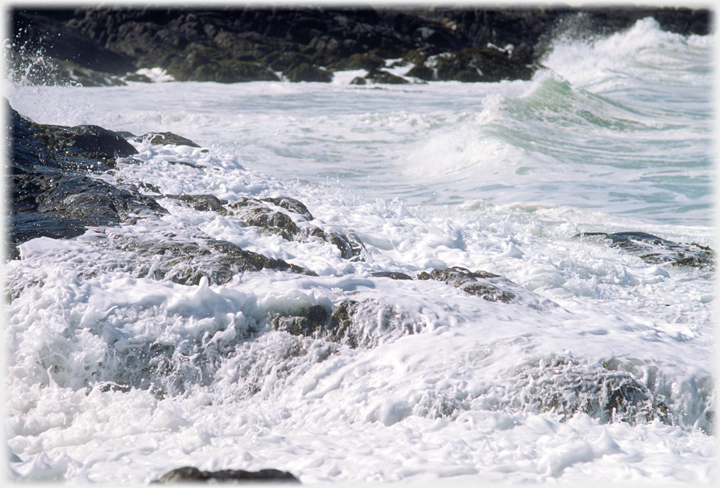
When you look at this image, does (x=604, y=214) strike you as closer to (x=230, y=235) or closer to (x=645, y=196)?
(x=645, y=196)

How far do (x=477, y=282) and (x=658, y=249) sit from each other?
3124mm

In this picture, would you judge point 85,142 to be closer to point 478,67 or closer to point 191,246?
point 191,246

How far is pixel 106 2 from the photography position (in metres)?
36.5

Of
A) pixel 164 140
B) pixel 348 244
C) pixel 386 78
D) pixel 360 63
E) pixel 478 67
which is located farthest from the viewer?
pixel 360 63

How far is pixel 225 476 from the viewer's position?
7.34 ft

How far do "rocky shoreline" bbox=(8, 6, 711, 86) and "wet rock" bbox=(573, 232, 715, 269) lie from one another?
18762 mm

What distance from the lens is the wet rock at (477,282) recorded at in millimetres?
4500

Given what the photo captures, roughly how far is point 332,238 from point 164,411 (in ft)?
8.46

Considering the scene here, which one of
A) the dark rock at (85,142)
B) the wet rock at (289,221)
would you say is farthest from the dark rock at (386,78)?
the wet rock at (289,221)

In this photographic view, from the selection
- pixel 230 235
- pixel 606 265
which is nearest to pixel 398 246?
pixel 230 235

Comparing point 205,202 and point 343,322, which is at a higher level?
point 205,202

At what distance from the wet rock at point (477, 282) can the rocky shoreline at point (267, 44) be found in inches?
807

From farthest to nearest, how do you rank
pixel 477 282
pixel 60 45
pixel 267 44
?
1. pixel 267 44
2. pixel 60 45
3. pixel 477 282

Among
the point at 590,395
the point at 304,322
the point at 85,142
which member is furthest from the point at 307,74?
the point at 590,395
